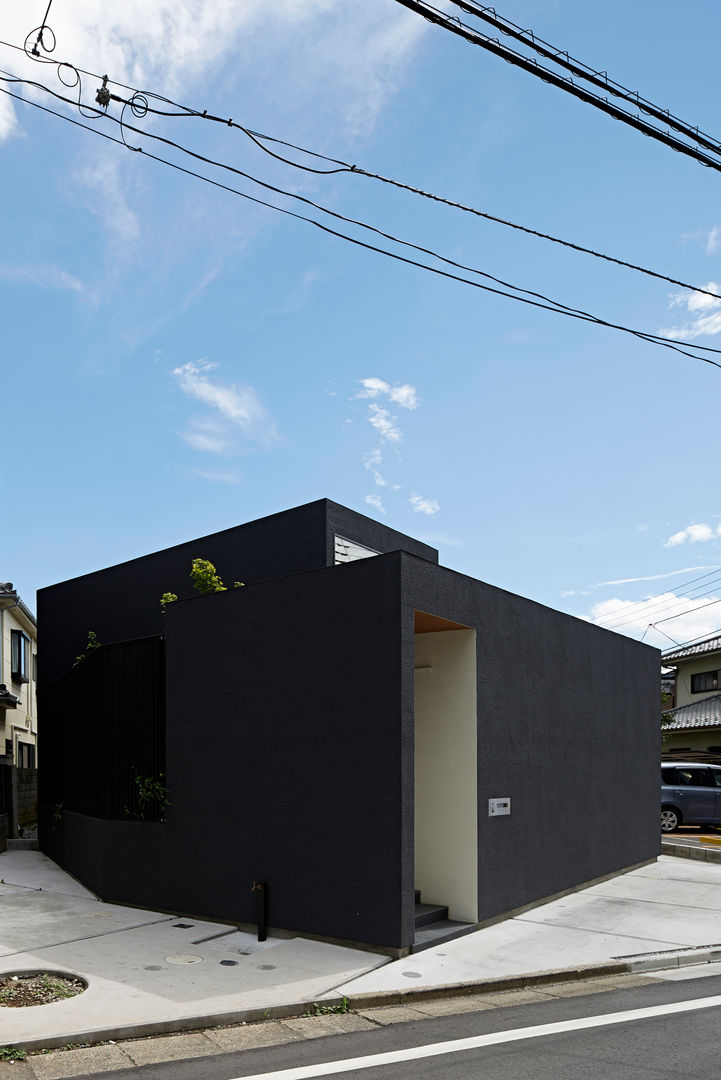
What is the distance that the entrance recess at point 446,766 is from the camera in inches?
412

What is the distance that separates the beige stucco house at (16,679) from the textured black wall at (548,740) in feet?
45.5

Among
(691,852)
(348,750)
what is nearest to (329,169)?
(348,750)

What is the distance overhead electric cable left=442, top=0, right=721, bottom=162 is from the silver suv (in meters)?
16.1

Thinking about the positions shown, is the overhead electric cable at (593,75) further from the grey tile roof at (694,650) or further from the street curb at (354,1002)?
the grey tile roof at (694,650)

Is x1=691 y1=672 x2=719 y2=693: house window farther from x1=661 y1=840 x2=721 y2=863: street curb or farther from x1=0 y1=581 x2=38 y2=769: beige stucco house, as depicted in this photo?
x1=0 y1=581 x2=38 y2=769: beige stucco house

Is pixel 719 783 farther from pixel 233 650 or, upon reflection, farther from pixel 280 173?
pixel 280 173

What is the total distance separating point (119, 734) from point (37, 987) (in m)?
5.27

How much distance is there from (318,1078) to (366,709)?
4110mm

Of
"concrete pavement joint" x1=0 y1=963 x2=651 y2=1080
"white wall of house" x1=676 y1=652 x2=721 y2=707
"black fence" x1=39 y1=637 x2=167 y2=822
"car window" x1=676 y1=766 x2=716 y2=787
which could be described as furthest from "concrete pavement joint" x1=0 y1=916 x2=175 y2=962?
"white wall of house" x1=676 y1=652 x2=721 y2=707

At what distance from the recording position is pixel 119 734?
1302 centimetres

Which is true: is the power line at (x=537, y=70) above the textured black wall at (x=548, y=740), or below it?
above

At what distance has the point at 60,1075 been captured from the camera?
5.92 m

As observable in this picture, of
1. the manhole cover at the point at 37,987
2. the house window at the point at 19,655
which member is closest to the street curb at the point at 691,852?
the manhole cover at the point at 37,987

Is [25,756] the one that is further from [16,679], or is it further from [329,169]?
[329,169]
